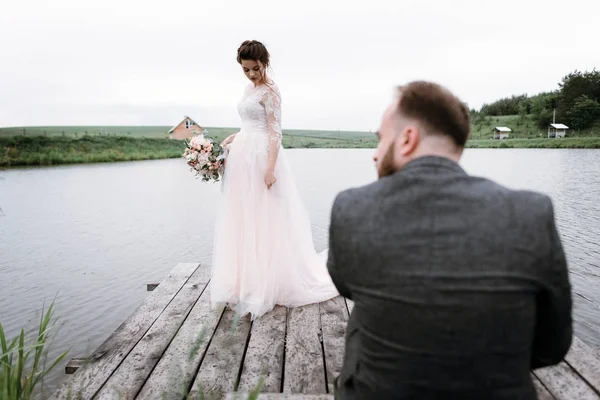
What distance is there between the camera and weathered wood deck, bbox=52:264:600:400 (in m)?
2.29

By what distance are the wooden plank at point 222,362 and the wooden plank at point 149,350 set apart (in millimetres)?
343

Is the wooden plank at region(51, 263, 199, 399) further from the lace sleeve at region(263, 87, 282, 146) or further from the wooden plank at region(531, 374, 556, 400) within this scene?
the wooden plank at region(531, 374, 556, 400)

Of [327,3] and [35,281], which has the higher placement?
[327,3]

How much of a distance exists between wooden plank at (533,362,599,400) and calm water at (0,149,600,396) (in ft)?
5.62

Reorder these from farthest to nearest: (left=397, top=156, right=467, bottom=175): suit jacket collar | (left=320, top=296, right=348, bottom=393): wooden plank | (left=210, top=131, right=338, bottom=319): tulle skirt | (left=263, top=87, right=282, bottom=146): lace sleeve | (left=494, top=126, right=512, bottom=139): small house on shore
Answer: (left=494, top=126, right=512, bottom=139): small house on shore < (left=210, top=131, right=338, bottom=319): tulle skirt < (left=263, top=87, right=282, bottom=146): lace sleeve < (left=320, top=296, right=348, bottom=393): wooden plank < (left=397, top=156, right=467, bottom=175): suit jacket collar

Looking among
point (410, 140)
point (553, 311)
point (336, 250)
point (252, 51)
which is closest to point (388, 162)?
point (410, 140)

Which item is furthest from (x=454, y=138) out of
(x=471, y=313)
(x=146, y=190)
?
(x=146, y=190)

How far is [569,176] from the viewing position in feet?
48.0

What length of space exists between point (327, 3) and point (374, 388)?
13566mm

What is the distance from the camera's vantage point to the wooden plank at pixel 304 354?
7.70 ft

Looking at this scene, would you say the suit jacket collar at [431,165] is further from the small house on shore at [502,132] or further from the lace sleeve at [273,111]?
the small house on shore at [502,132]

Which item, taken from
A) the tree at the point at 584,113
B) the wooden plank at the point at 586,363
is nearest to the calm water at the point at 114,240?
the wooden plank at the point at 586,363

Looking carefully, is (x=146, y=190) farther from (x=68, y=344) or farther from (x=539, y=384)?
(x=539, y=384)

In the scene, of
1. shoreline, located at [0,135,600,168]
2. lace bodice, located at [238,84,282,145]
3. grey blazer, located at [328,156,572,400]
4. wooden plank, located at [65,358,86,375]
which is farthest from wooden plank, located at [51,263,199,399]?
shoreline, located at [0,135,600,168]
